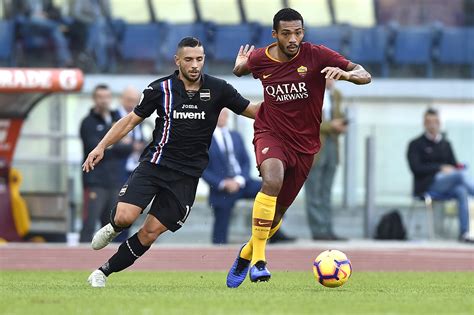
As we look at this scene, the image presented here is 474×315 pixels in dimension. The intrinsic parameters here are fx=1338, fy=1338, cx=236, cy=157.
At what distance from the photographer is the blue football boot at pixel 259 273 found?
1044 cm

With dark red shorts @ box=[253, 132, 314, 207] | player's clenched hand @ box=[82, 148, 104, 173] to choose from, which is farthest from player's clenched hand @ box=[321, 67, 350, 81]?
player's clenched hand @ box=[82, 148, 104, 173]

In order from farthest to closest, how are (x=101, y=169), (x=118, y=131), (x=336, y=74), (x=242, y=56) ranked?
(x=101, y=169)
(x=242, y=56)
(x=118, y=131)
(x=336, y=74)

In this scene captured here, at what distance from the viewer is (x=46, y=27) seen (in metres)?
24.3

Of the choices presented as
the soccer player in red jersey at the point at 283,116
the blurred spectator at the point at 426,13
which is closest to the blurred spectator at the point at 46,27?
the blurred spectator at the point at 426,13

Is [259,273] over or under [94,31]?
under

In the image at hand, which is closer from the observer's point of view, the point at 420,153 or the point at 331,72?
the point at 331,72

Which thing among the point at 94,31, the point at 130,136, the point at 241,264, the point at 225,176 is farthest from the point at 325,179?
the point at 241,264

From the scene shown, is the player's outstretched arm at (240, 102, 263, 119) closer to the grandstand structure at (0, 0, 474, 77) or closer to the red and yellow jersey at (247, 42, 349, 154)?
the red and yellow jersey at (247, 42, 349, 154)

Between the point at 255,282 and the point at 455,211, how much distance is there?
9792 mm

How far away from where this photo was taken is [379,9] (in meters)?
25.0

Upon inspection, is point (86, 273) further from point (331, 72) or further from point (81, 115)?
point (81, 115)

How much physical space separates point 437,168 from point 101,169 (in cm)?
488

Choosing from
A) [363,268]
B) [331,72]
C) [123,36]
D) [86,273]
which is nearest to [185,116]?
[331,72]

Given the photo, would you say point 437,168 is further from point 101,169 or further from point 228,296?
point 228,296
